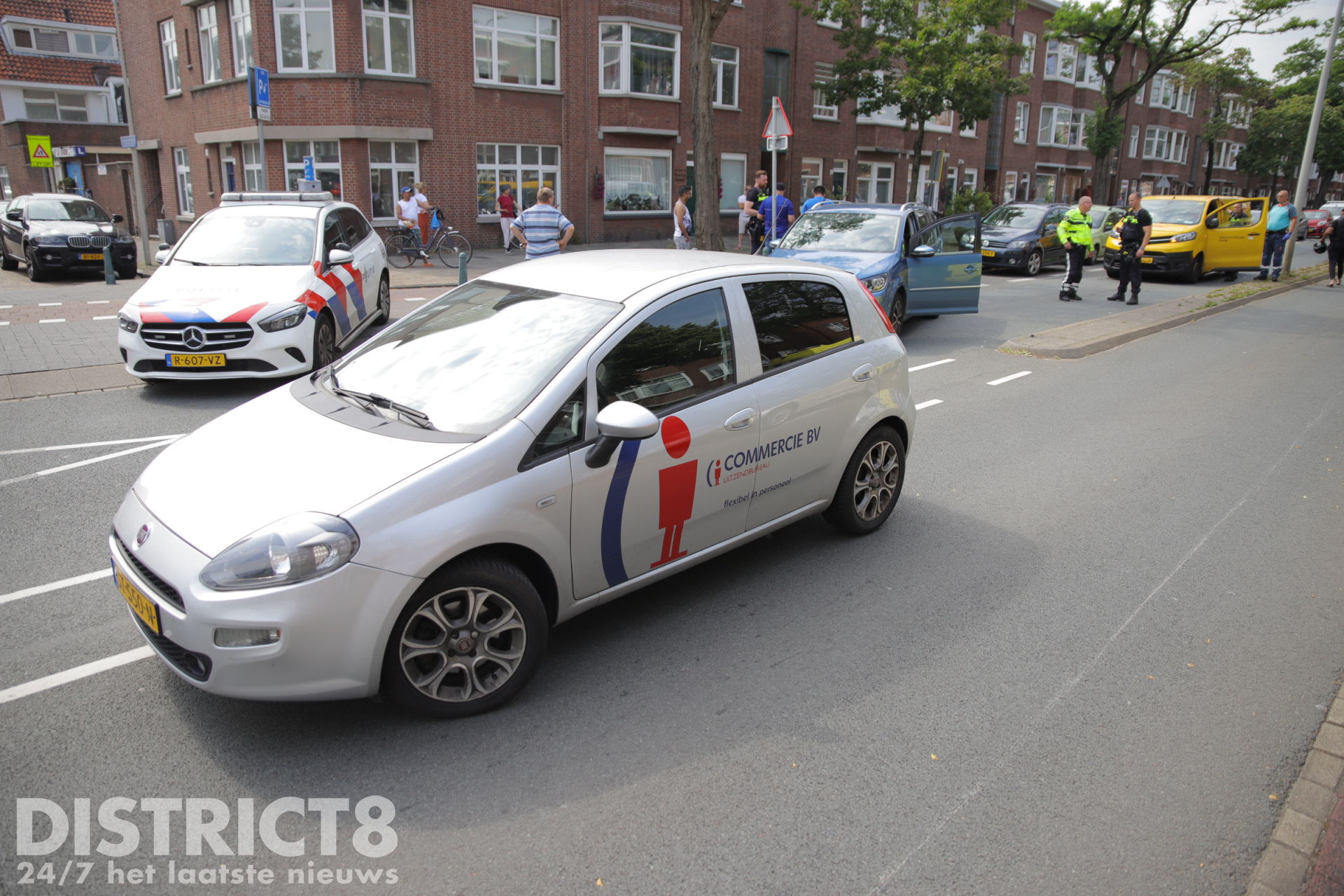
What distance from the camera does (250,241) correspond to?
9305 mm

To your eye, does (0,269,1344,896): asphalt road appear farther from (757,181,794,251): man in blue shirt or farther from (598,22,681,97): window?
(598,22,681,97): window

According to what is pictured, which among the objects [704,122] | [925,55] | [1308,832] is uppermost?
[925,55]

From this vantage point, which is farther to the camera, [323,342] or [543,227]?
[543,227]

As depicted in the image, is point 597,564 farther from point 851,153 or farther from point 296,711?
point 851,153

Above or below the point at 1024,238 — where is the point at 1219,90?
above

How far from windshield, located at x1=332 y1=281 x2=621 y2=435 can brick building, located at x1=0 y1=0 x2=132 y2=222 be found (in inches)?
1737

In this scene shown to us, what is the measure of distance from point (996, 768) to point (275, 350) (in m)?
7.28

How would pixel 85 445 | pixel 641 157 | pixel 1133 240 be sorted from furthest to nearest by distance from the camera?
1. pixel 641 157
2. pixel 1133 240
3. pixel 85 445

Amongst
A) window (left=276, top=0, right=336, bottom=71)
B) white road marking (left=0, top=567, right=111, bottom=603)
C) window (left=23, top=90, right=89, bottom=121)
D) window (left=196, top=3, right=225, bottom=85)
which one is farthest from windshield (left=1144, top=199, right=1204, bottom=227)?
window (left=23, top=90, right=89, bottom=121)

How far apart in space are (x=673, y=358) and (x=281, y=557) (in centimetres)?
183

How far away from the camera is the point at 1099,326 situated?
1337 centimetres

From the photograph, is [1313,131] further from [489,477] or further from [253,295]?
[489,477]

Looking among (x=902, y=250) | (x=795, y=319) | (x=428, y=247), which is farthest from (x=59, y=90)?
(x=795, y=319)

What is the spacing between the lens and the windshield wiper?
3.58 metres
